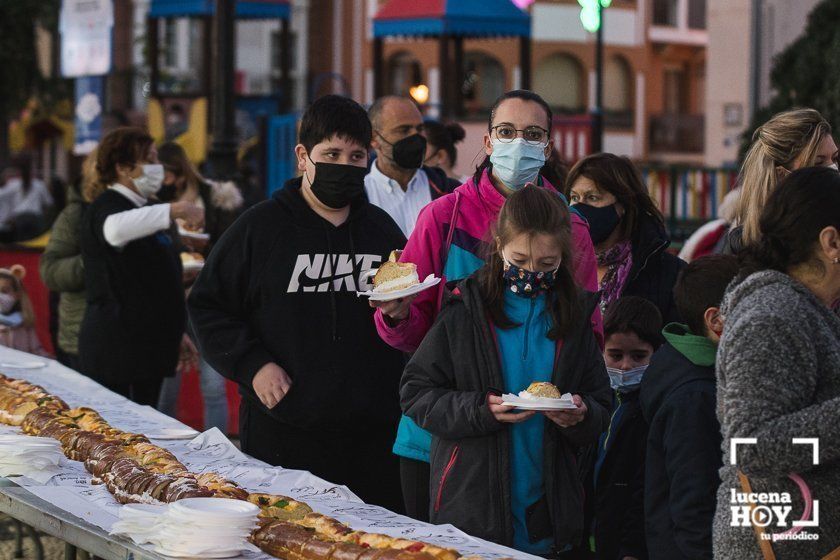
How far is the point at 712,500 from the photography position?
388 cm

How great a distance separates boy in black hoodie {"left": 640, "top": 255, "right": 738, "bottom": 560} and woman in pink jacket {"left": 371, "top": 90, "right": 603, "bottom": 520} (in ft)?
1.46

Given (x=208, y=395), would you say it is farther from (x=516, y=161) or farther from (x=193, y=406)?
(x=516, y=161)

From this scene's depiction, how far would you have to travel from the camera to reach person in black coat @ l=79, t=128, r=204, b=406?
7.41m

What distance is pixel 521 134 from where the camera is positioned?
16.1ft

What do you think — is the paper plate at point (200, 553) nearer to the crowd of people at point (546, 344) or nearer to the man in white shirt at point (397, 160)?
the crowd of people at point (546, 344)

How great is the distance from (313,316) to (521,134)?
0.98 m

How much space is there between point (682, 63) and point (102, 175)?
4216 centimetres

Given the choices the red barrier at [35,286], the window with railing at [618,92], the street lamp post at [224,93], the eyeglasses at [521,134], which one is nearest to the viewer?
the eyeglasses at [521,134]

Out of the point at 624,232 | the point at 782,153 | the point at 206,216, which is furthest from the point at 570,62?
the point at 782,153

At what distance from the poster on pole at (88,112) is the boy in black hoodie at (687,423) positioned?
12041 millimetres

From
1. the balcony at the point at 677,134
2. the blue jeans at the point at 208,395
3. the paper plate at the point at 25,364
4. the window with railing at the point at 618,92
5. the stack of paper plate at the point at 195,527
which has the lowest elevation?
the blue jeans at the point at 208,395

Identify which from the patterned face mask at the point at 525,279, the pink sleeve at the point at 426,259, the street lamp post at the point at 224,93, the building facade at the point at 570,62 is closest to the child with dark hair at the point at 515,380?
the patterned face mask at the point at 525,279

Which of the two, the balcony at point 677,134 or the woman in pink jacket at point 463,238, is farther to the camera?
the balcony at point 677,134

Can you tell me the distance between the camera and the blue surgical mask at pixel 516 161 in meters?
4.84
